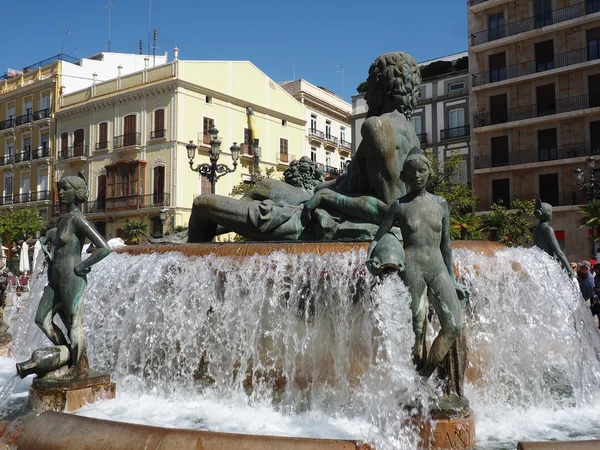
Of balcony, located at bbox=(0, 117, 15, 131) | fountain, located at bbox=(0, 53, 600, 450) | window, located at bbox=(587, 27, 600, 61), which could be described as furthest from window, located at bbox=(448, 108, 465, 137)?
balcony, located at bbox=(0, 117, 15, 131)

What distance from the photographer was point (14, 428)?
3414 mm

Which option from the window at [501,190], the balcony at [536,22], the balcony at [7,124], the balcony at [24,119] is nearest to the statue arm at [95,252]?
the window at [501,190]

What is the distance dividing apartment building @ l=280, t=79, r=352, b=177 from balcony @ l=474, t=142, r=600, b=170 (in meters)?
13.3

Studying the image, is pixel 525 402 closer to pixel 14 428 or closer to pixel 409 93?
pixel 409 93

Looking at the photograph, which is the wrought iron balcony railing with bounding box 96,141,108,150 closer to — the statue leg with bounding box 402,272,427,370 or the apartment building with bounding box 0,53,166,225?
the apartment building with bounding box 0,53,166,225

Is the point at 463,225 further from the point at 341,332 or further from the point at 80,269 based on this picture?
the point at 80,269

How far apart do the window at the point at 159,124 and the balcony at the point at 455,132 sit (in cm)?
1778

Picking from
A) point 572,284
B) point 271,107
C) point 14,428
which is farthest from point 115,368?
point 271,107

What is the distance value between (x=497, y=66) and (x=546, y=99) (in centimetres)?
379

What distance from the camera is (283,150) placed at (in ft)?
145

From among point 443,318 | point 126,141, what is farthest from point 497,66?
point 443,318

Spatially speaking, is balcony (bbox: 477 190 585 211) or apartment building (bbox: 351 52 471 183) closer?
balcony (bbox: 477 190 585 211)

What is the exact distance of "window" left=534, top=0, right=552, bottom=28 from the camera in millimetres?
33062

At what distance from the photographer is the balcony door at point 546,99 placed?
32594 mm
